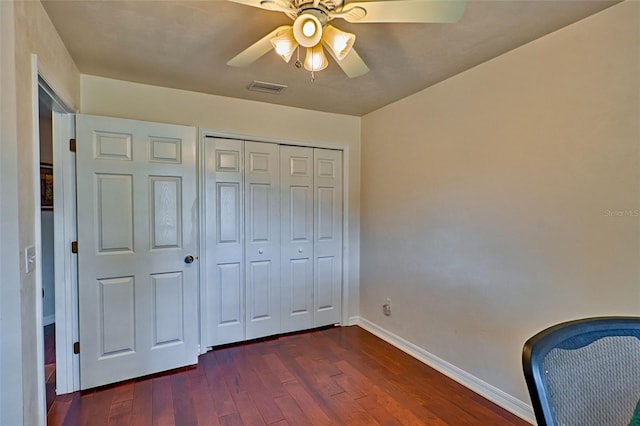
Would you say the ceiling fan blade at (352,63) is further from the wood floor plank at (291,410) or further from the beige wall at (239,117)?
the wood floor plank at (291,410)

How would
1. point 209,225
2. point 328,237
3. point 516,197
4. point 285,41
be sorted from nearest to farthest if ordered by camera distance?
point 285,41 < point 516,197 < point 209,225 < point 328,237

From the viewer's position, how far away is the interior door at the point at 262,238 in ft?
10.3

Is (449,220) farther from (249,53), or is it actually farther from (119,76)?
(119,76)

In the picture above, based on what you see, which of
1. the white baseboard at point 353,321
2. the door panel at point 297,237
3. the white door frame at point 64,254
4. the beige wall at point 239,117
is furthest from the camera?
the white baseboard at point 353,321

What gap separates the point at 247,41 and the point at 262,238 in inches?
71.4

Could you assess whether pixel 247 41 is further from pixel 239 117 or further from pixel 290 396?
pixel 290 396

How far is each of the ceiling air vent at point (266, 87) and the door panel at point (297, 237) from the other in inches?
24.4

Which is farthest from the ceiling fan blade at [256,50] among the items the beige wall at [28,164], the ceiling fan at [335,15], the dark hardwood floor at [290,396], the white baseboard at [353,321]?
the white baseboard at [353,321]

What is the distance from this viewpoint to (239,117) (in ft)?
9.96

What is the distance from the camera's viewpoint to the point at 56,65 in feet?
Result: 6.12

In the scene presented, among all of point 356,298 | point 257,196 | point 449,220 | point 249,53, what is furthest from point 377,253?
point 249,53

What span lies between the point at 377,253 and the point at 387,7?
8.04 ft

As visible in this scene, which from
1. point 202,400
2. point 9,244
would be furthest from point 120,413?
point 9,244

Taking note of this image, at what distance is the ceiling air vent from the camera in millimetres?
2638
